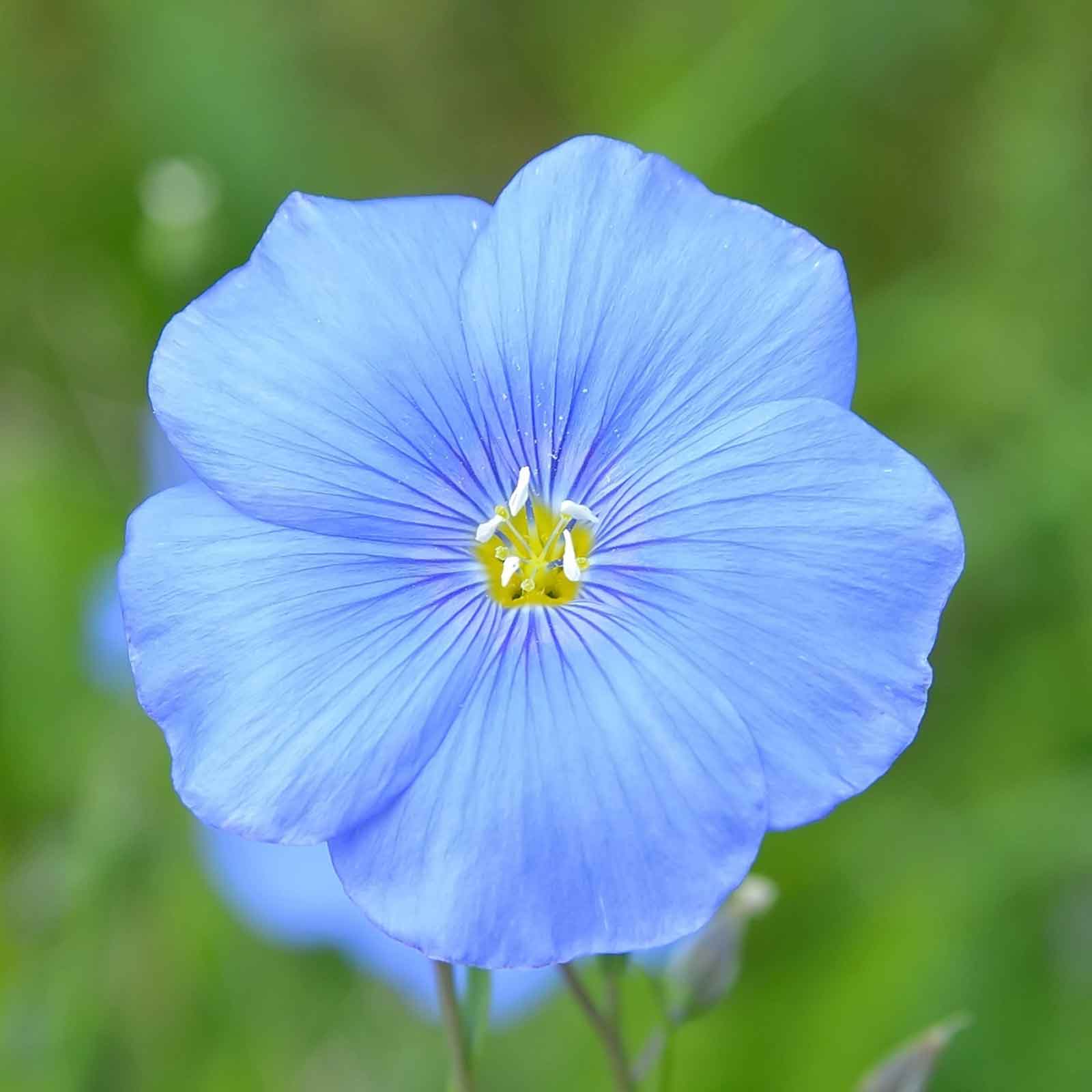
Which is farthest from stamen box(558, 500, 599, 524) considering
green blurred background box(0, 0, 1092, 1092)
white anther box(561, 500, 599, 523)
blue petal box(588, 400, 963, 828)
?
green blurred background box(0, 0, 1092, 1092)

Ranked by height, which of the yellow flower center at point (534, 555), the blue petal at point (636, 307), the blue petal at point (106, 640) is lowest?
the blue petal at point (106, 640)

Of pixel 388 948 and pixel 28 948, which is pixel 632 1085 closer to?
pixel 388 948

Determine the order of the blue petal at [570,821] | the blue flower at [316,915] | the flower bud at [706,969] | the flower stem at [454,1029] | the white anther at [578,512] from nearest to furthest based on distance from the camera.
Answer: the blue petal at [570,821] < the flower stem at [454,1029] < the white anther at [578,512] < the flower bud at [706,969] < the blue flower at [316,915]

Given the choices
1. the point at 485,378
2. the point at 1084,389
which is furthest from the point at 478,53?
the point at 485,378

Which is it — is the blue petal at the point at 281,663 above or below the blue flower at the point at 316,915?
above

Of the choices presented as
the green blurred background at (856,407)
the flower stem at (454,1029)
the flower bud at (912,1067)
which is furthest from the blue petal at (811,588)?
the green blurred background at (856,407)

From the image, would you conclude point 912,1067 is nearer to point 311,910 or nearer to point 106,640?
point 311,910

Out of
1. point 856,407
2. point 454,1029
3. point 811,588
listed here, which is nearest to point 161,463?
point 856,407

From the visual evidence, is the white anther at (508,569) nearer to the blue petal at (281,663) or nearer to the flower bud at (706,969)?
the blue petal at (281,663)
